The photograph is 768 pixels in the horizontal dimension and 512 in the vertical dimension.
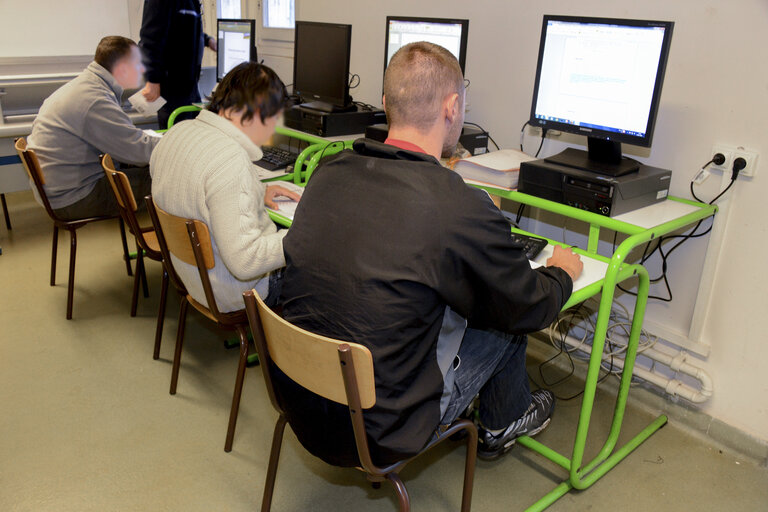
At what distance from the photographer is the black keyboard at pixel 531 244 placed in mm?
1679

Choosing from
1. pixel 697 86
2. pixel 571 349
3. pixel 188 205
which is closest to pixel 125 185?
pixel 188 205

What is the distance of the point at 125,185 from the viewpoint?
2.14 metres

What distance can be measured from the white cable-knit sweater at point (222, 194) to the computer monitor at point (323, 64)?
1007mm

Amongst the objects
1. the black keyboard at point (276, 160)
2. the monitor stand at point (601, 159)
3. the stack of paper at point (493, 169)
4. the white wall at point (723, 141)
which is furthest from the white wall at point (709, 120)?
the black keyboard at point (276, 160)

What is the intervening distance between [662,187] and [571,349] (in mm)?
744

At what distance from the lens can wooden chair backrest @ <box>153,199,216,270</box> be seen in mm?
1739

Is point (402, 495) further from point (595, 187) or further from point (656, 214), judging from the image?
point (656, 214)

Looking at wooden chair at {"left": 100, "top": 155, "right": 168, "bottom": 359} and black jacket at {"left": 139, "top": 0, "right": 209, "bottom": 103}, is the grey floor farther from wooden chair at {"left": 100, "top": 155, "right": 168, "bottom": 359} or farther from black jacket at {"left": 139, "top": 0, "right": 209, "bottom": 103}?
black jacket at {"left": 139, "top": 0, "right": 209, "bottom": 103}

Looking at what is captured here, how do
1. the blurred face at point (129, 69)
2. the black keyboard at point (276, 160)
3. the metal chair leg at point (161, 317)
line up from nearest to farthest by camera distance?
the metal chair leg at point (161, 317)
the black keyboard at point (276, 160)
the blurred face at point (129, 69)

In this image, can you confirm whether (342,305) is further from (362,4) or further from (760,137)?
(362,4)

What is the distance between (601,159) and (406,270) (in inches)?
42.6

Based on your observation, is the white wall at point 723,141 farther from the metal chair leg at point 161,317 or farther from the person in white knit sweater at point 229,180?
the metal chair leg at point 161,317

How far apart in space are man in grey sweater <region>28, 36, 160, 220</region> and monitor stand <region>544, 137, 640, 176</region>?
69.0 inches

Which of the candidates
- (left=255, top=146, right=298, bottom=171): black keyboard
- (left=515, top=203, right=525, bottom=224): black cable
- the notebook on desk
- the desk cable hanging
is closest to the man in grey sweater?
(left=255, top=146, right=298, bottom=171): black keyboard
